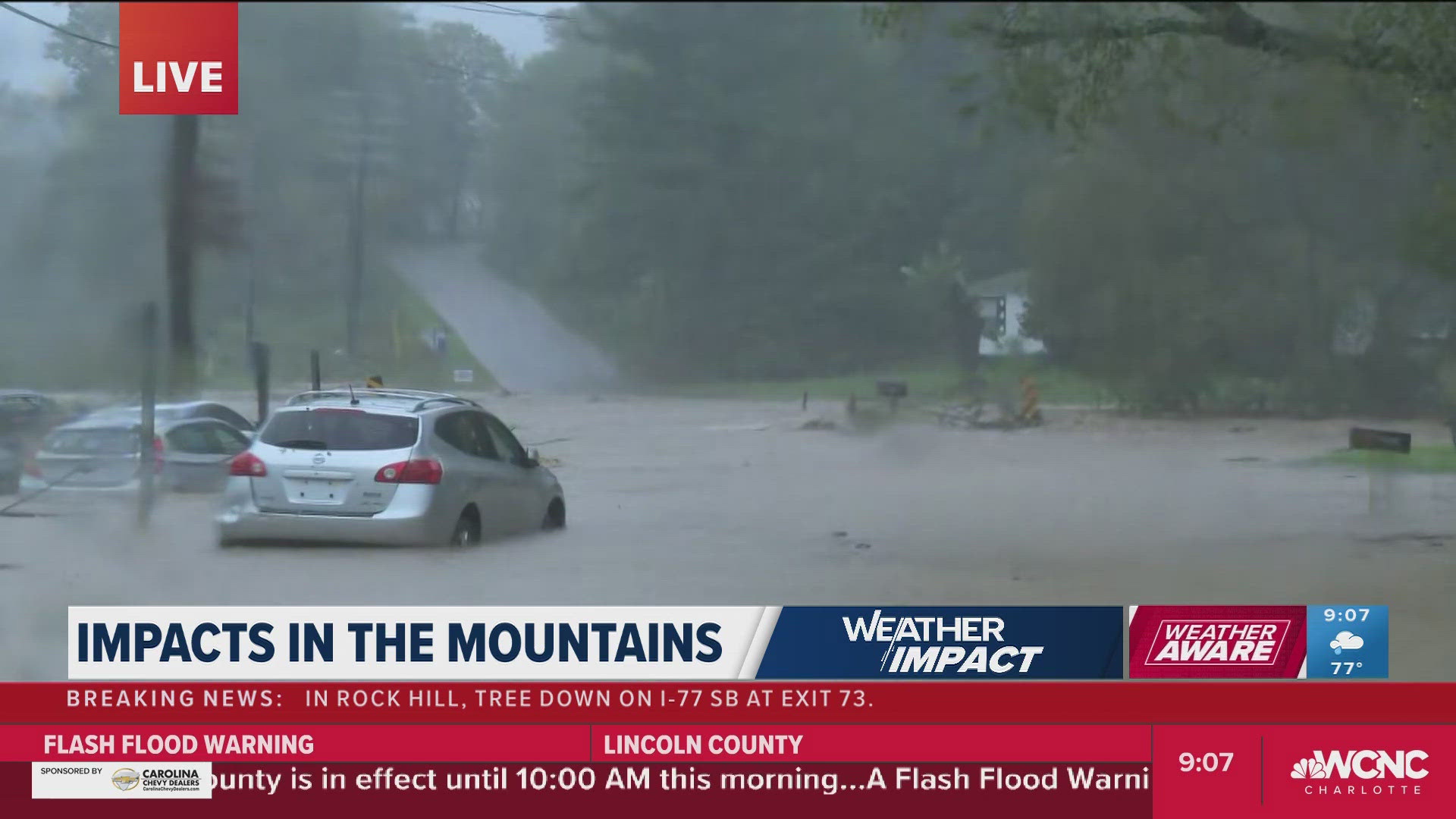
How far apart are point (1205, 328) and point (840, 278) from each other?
217cm

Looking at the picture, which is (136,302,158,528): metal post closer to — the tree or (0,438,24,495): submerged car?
(0,438,24,495): submerged car

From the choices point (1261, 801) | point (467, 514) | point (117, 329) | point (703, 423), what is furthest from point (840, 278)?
point (117, 329)

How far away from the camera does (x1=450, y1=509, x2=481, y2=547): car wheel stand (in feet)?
29.8

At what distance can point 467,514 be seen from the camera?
9.30 metres

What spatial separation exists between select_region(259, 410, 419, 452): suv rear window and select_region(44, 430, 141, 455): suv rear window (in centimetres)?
70

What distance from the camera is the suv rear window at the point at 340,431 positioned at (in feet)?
28.7

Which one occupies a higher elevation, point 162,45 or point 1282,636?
point 162,45

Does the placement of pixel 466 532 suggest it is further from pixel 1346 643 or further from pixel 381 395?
pixel 1346 643

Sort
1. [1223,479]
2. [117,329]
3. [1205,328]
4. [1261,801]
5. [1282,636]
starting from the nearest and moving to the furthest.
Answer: [1261,801] < [1282,636] < [117,329] < [1205,328] < [1223,479]

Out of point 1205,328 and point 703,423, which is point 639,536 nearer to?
point 703,423

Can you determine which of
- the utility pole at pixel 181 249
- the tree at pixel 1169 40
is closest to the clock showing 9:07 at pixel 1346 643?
the tree at pixel 1169 40

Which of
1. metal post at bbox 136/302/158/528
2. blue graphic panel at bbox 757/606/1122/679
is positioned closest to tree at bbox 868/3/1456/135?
blue graphic panel at bbox 757/606/1122/679

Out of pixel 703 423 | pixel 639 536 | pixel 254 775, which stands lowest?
pixel 254 775

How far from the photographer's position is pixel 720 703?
698 cm
